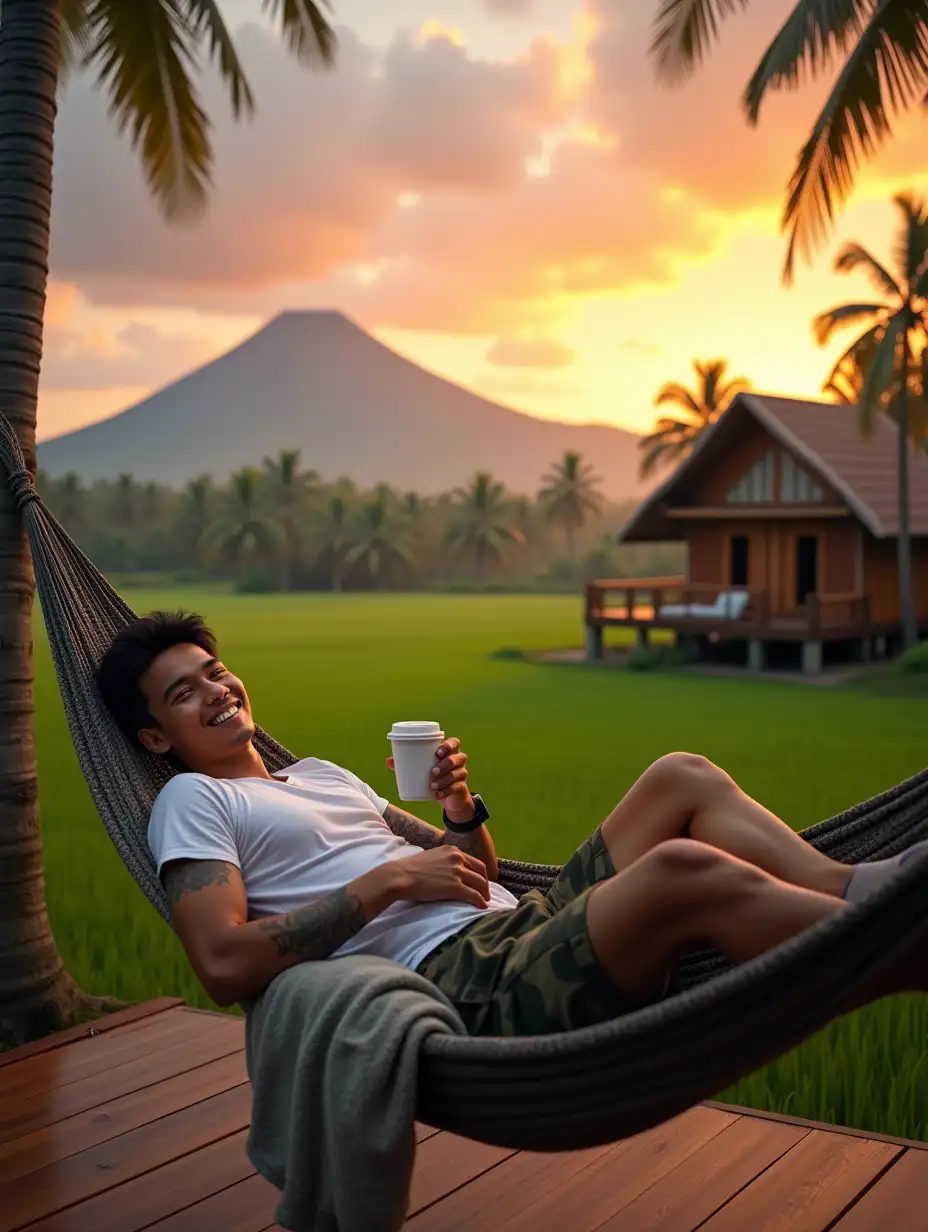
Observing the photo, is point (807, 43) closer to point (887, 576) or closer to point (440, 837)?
point (440, 837)

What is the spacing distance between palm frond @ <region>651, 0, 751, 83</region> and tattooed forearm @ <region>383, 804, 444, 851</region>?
596cm

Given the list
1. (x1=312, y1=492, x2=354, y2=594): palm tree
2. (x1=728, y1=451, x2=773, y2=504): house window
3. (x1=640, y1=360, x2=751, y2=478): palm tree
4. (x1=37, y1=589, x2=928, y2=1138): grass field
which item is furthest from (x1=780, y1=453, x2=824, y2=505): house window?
(x1=312, y1=492, x2=354, y2=594): palm tree

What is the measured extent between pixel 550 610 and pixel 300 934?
36184mm

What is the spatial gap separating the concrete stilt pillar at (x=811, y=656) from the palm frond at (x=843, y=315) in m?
4.48

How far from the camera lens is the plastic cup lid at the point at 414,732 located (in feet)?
7.73

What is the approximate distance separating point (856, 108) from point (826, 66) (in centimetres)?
40

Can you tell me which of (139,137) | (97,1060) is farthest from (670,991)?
(139,137)

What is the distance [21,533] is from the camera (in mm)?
3469

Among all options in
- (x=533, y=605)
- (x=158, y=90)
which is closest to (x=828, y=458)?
(x=158, y=90)

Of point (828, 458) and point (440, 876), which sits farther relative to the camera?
point (828, 458)

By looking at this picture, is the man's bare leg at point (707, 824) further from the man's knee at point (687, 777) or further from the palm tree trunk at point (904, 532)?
the palm tree trunk at point (904, 532)

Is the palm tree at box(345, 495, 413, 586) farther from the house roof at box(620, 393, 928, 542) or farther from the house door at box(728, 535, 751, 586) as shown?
the house door at box(728, 535, 751, 586)

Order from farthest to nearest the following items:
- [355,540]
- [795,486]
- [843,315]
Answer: [355,540] → [843,315] → [795,486]

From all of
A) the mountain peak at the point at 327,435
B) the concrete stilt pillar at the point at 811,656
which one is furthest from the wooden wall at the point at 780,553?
the mountain peak at the point at 327,435
